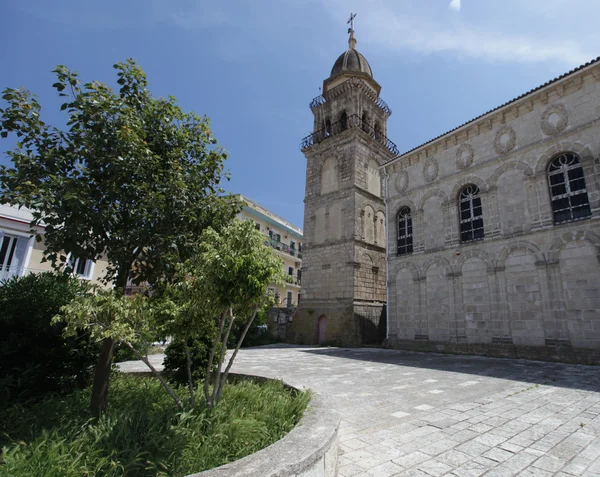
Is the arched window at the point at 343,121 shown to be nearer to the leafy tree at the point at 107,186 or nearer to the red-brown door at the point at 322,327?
the red-brown door at the point at 322,327

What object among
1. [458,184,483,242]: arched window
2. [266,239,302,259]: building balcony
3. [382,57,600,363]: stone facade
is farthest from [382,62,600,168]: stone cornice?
[266,239,302,259]: building balcony

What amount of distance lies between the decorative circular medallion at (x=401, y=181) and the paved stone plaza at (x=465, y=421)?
11.9 meters

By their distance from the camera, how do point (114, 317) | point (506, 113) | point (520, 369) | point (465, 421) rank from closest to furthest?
point (114, 317) < point (465, 421) < point (520, 369) < point (506, 113)

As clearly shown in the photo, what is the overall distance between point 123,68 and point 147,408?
5210 mm

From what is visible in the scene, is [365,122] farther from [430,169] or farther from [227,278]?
[227,278]

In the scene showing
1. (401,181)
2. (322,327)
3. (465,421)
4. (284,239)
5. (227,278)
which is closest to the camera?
(227,278)

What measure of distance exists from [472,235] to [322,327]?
1072cm

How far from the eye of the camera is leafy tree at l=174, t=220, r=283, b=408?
3766 mm

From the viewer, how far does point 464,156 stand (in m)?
16.9

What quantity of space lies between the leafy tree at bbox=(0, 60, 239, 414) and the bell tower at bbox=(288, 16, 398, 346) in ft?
53.8

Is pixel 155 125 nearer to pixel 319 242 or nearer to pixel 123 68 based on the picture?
pixel 123 68

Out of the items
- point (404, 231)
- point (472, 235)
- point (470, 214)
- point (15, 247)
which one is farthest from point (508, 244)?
point (15, 247)

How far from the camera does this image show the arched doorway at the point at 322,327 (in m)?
20.9

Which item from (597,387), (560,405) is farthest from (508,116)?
(560,405)
